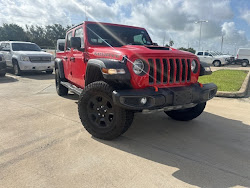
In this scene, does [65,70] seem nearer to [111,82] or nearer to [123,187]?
[111,82]

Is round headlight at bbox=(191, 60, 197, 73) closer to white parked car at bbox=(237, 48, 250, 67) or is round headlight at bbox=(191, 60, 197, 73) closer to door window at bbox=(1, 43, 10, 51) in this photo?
door window at bbox=(1, 43, 10, 51)

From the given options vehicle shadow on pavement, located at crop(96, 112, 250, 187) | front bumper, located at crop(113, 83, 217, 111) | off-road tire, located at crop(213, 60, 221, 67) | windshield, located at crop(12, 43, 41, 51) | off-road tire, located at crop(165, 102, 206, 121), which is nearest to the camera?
vehicle shadow on pavement, located at crop(96, 112, 250, 187)

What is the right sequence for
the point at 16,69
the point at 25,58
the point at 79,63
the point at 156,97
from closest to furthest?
1. the point at 156,97
2. the point at 79,63
3. the point at 25,58
4. the point at 16,69

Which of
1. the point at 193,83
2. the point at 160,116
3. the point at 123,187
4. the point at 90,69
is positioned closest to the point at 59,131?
the point at 90,69

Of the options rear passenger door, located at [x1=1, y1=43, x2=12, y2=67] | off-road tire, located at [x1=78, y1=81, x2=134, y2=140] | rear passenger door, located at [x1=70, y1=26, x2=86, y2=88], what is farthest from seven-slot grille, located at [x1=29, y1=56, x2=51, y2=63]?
off-road tire, located at [x1=78, y1=81, x2=134, y2=140]

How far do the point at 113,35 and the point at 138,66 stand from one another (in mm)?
1557

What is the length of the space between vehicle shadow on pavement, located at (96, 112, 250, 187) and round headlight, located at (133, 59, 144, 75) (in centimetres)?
107

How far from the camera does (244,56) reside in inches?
882

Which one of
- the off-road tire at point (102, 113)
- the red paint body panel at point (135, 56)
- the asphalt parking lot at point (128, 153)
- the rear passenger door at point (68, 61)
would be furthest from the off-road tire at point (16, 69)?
the off-road tire at point (102, 113)

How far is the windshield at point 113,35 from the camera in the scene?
386cm

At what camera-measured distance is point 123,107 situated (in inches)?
103

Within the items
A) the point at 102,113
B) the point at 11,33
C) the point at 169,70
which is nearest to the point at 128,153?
the point at 102,113

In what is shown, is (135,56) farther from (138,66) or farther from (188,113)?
(188,113)

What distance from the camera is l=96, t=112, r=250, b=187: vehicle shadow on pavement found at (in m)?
2.30
